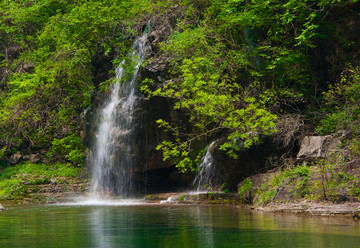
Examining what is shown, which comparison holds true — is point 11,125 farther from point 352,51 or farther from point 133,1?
point 352,51

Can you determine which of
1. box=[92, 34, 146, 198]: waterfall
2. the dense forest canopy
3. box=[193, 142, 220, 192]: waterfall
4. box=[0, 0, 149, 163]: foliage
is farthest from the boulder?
box=[0, 0, 149, 163]: foliage

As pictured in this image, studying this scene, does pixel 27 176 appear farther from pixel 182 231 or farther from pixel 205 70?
pixel 182 231

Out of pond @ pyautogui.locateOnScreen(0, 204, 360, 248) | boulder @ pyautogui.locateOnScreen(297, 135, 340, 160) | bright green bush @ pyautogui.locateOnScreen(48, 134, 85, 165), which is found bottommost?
pond @ pyautogui.locateOnScreen(0, 204, 360, 248)

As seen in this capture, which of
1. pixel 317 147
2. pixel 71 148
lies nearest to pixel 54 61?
pixel 71 148

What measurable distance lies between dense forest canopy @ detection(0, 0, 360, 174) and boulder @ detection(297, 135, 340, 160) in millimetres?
705

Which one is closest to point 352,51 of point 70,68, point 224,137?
point 224,137

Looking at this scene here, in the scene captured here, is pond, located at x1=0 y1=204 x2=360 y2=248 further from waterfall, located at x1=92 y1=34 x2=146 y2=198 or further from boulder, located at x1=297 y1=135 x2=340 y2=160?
waterfall, located at x1=92 y1=34 x2=146 y2=198

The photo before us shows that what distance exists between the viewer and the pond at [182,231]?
24.7ft

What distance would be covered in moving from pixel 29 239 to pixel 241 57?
10.8 m

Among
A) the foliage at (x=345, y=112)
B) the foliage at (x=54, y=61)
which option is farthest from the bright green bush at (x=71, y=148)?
the foliage at (x=345, y=112)

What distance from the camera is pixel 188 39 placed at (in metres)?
17.3

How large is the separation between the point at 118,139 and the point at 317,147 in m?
8.72

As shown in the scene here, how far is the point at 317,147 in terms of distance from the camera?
14.2 meters

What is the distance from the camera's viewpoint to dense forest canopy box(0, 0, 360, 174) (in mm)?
15914
